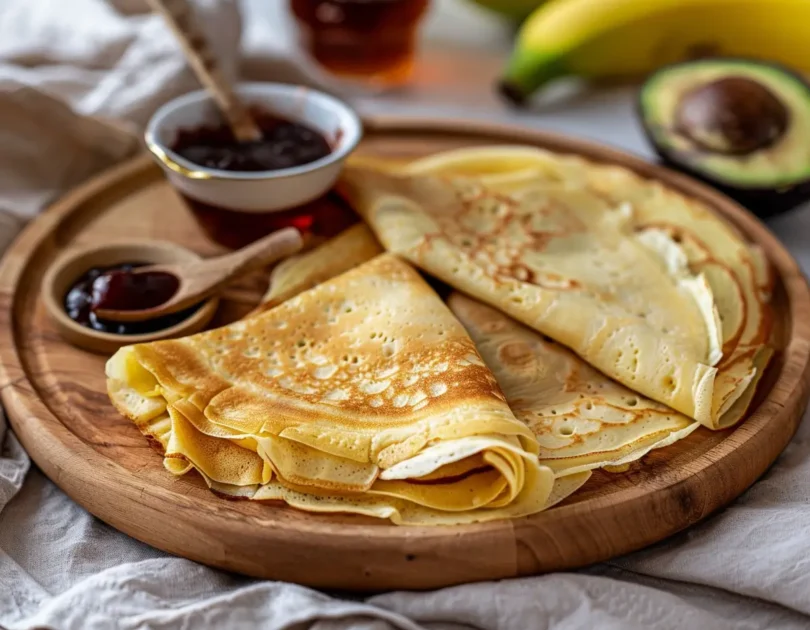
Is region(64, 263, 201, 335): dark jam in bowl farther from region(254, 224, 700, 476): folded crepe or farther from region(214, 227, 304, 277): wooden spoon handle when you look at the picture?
region(254, 224, 700, 476): folded crepe

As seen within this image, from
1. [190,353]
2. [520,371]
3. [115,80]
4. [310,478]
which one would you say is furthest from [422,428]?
[115,80]

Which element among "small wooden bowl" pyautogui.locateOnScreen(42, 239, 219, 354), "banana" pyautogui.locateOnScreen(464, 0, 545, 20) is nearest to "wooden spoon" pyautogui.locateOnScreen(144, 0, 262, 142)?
"small wooden bowl" pyautogui.locateOnScreen(42, 239, 219, 354)

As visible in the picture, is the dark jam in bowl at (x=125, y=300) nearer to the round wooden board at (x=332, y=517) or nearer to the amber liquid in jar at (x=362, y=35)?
the round wooden board at (x=332, y=517)

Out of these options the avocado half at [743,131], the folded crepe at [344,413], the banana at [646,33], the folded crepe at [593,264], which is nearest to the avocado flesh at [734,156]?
the avocado half at [743,131]

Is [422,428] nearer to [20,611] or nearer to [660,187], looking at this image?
[20,611]

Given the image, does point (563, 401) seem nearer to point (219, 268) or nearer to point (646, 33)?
point (219, 268)
